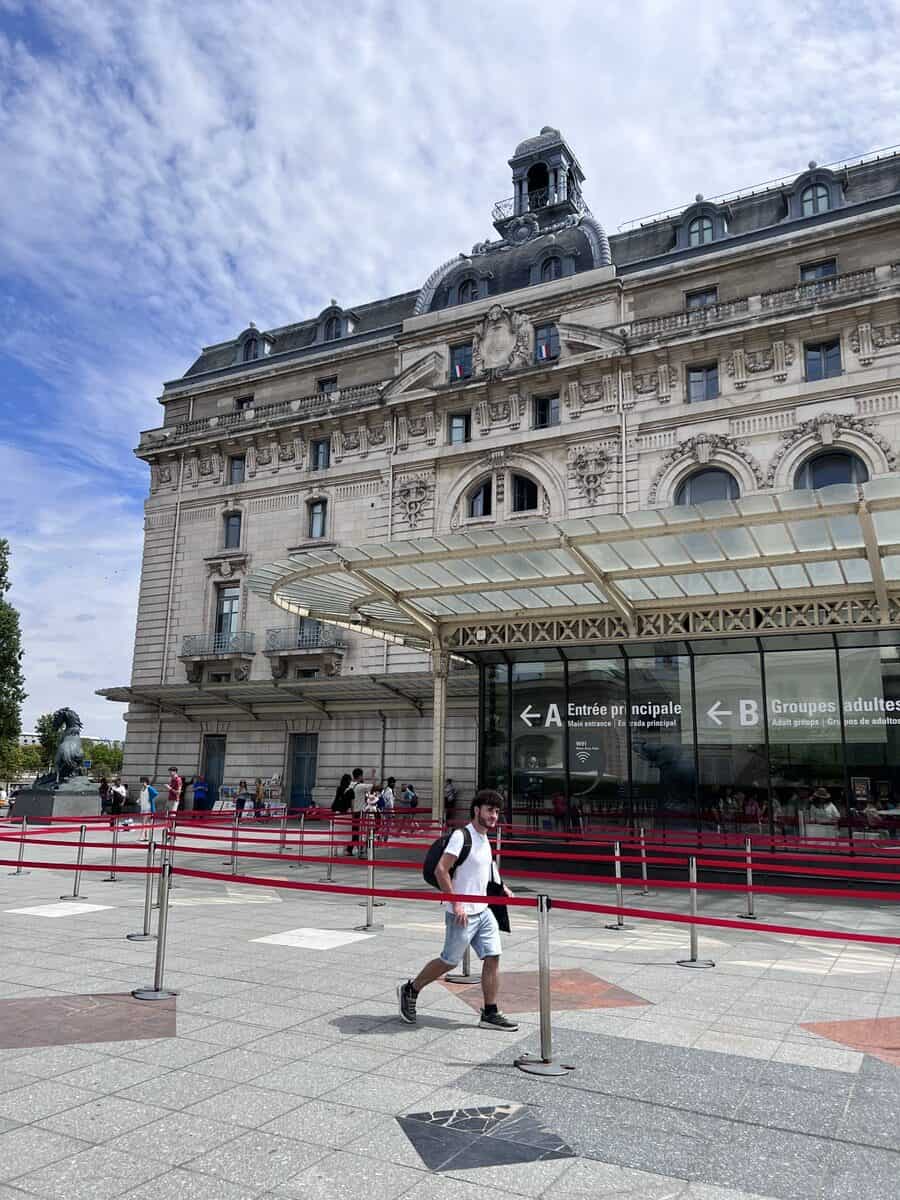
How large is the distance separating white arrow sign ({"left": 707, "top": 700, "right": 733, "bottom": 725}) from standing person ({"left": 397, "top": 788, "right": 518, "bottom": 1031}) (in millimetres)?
11497

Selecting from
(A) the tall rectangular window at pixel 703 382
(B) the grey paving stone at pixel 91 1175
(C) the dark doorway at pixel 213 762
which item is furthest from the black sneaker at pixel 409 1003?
(C) the dark doorway at pixel 213 762

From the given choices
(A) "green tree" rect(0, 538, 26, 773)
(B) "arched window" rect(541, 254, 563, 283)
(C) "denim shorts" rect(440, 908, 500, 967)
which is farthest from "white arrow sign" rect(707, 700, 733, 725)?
(A) "green tree" rect(0, 538, 26, 773)

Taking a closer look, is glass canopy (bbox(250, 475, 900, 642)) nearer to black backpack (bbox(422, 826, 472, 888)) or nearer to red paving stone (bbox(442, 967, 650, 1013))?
red paving stone (bbox(442, 967, 650, 1013))

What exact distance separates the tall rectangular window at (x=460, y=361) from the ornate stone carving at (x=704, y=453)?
8.61 metres

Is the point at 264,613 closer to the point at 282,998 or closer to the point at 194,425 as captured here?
the point at 194,425

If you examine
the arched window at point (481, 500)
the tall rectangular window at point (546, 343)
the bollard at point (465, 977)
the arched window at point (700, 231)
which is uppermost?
the arched window at point (700, 231)

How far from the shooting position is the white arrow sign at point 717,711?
1714 centimetres

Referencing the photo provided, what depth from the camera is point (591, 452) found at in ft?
93.5

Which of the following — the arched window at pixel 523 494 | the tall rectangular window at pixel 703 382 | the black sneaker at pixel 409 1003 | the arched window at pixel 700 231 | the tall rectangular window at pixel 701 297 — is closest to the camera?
the black sneaker at pixel 409 1003

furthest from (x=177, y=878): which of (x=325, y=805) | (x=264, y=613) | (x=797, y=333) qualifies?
(x=797, y=333)

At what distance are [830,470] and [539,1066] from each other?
23535mm

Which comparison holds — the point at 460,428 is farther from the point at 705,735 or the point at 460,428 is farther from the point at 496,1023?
the point at 496,1023

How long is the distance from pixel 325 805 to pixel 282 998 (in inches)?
965

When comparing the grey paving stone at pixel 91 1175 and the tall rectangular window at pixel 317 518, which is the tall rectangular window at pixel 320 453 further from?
the grey paving stone at pixel 91 1175
